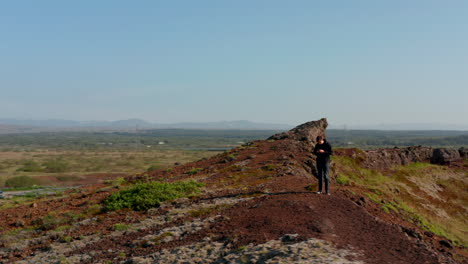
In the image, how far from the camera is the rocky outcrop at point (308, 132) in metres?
33.8

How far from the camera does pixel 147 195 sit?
1936 centimetres

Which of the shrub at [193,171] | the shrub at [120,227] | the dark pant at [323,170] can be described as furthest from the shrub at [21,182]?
the dark pant at [323,170]

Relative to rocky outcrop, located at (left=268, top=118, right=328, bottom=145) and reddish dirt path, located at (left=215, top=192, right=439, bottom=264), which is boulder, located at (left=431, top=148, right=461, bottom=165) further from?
reddish dirt path, located at (left=215, top=192, right=439, bottom=264)

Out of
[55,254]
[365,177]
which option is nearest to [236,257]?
[55,254]

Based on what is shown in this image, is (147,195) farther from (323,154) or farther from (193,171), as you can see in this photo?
(323,154)

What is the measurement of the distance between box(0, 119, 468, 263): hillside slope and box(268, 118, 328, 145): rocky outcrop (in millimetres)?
6278

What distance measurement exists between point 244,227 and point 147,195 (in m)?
7.95

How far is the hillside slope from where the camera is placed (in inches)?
417

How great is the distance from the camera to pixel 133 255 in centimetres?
1252

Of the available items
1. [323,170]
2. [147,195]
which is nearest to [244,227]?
[323,170]

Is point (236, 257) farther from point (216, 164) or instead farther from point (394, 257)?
point (216, 164)

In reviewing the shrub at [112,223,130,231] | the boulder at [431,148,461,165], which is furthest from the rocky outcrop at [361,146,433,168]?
the shrub at [112,223,130,231]

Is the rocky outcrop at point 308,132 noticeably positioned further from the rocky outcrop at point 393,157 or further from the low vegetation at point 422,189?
the rocky outcrop at point 393,157

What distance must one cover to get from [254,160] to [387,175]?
14.0 meters
